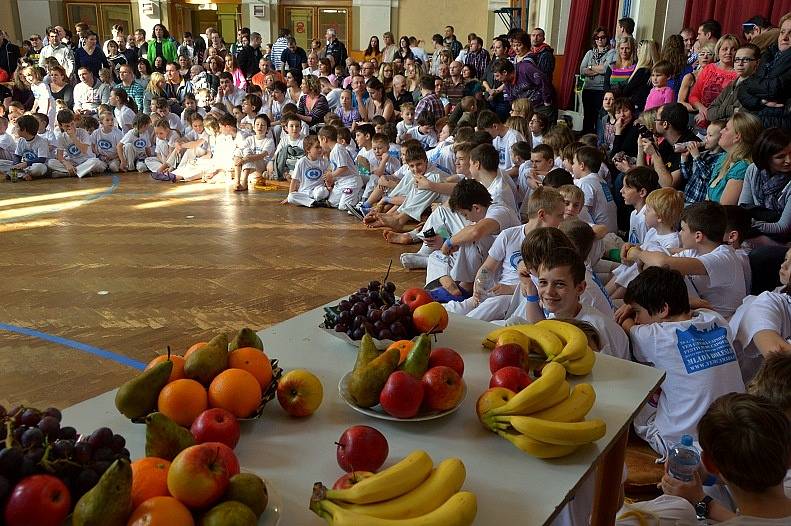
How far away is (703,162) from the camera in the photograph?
4.71 m

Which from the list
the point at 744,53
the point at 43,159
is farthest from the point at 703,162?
the point at 43,159

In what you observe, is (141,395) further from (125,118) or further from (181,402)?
(125,118)

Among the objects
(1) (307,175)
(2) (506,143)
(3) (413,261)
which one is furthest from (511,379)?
(1) (307,175)

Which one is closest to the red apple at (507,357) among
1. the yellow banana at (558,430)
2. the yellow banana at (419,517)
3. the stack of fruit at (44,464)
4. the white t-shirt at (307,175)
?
the yellow banana at (558,430)

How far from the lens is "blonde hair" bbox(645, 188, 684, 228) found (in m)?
3.91

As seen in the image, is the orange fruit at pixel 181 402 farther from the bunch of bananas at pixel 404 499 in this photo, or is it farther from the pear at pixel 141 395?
the bunch of bananas at pixel 404 499

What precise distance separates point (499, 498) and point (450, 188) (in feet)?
15.6

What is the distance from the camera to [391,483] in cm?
118

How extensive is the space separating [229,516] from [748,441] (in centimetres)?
118

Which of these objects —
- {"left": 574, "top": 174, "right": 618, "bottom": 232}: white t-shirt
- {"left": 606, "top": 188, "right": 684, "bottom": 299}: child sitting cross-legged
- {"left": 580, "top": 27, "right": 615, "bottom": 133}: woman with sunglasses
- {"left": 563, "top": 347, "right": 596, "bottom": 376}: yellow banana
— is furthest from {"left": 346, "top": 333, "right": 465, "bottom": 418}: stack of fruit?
{"left": 580, "top": 27, "right": 615, "bottom": 133}: woman with sunglasses

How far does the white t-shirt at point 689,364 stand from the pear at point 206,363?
1.74 metres

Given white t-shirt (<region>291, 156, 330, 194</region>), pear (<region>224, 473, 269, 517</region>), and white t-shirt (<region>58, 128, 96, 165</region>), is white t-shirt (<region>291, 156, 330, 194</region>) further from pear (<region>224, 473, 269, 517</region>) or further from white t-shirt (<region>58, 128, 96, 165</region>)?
pear (<region>224, 473, 269, 517</region>)

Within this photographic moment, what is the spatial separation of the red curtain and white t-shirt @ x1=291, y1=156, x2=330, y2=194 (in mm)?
4706

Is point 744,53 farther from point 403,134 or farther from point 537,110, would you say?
point 403,134
